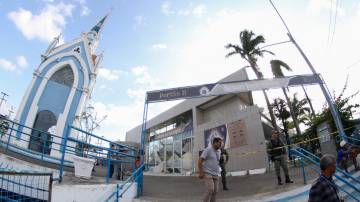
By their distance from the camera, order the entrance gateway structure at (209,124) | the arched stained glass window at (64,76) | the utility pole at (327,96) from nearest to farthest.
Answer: the utility pole at (327,96) < the entrance gateway structure at (209,124) < the arched stained glass window at (64,76)

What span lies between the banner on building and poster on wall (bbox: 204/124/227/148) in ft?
20.0

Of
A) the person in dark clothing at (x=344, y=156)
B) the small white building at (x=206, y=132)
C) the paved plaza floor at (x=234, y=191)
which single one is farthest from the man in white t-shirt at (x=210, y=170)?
the small white building at (x=206, y=132)

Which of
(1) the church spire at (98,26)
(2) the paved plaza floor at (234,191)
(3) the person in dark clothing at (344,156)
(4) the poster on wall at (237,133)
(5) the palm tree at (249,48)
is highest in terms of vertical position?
(1) the church spire at (98,26)

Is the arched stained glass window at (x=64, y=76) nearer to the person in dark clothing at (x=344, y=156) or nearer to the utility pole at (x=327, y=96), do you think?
the utility pole at (x=327, y=96)

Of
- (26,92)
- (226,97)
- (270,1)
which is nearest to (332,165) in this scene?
(270,1)

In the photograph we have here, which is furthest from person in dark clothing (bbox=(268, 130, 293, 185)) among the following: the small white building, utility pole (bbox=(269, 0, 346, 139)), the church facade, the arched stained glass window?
the arched stained glass window

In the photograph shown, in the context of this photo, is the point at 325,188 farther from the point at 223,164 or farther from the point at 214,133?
the point at 214,133

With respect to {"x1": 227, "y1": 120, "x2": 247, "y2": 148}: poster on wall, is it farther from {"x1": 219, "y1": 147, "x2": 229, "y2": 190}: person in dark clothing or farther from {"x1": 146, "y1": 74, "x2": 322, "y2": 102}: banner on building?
{"x1": 219, "y1": 147, "x2": 229, "y2": 190}: person in dark clothing

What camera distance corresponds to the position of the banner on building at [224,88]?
960 cm

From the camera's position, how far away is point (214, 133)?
16125 mm

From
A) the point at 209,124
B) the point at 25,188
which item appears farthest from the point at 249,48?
the point at 25,188

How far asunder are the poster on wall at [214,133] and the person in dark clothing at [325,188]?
1271cm

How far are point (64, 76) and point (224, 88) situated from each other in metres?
11.7

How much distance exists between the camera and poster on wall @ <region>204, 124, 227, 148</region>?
15.4 m
